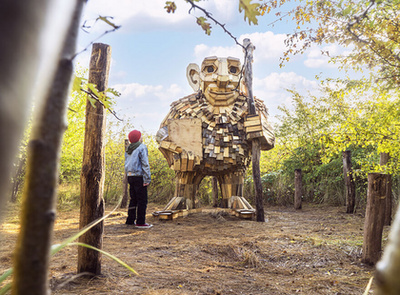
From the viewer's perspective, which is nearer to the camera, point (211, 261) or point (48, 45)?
point (48, 45)

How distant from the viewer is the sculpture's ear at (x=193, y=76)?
19.0ft

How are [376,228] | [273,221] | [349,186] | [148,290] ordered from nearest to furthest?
[148,290] < [376,228] < [273,221] < [349,186]

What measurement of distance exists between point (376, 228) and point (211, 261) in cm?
164

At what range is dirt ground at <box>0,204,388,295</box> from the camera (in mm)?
2477

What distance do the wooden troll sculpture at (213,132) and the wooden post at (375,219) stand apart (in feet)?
7.57

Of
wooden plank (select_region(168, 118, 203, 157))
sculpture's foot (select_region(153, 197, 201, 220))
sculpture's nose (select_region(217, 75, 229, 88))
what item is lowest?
sculpture's foot (select_region(153, 197, 201, 220))

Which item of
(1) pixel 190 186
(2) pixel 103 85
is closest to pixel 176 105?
(1) pixel 190 186

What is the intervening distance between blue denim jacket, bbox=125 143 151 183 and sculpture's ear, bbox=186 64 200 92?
1.55 metres

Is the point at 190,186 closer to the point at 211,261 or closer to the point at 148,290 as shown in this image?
the point at 211,261

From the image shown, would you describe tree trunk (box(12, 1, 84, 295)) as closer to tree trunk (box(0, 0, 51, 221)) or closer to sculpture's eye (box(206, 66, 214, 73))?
tree trunk (box(0, 0, 51, 221))

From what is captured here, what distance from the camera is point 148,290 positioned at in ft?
7.73

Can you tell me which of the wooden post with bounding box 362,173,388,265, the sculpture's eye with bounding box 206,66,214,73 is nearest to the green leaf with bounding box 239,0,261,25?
the wooden post with bounding box 362,173,388,265

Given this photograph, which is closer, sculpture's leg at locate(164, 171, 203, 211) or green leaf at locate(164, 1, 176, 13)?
green leaf at locate(164, 1, 176, 13)

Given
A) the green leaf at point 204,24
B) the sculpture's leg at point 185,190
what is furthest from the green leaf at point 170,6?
the sculpture's leg at point 185,190
